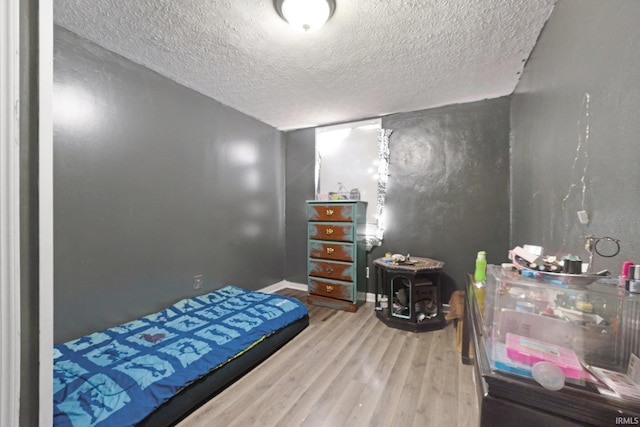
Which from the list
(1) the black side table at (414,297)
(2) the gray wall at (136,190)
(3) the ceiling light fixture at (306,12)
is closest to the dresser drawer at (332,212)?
(1) the black side table at (414,297)

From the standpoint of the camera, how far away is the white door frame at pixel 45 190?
62cm

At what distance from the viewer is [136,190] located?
203 centimetres

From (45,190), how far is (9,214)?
0.29 feet

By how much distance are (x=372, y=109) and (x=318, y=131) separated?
0.87 meters

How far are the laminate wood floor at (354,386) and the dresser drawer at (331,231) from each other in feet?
3.27

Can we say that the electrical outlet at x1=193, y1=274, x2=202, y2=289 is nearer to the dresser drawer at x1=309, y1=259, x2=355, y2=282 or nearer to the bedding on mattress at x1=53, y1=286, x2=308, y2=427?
the bedding on mattress at x1=53, y1=286, x2=308, y2=427

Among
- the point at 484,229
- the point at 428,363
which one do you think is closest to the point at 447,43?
the point at 484,229

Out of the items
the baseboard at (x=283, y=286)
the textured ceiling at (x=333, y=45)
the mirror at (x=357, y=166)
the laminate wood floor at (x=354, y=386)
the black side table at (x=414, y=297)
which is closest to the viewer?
the laminate wood floor at (x=354, y=386)

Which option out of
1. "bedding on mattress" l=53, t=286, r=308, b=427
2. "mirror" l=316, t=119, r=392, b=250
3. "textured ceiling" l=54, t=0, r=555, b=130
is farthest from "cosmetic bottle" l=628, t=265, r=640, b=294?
"mirror" l=316, t=119, r=392, b=250

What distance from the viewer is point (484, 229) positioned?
2570 mm

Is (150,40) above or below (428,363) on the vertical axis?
above

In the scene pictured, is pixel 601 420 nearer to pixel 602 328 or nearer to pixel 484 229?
pixel 602 328

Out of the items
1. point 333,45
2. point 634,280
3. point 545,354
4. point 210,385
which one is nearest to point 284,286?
point 210,385

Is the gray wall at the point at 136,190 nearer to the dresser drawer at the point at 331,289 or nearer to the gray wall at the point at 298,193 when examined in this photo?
the gray wall at the point at 298,193
